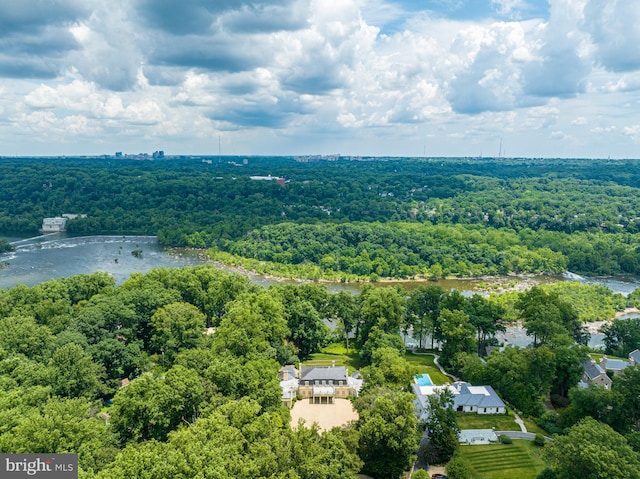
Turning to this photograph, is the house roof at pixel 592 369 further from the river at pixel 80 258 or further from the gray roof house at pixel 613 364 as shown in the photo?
the river at pixel 80 258

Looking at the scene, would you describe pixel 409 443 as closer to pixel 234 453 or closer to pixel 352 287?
pixel 234 453

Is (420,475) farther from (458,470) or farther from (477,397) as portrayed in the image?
(477,397)

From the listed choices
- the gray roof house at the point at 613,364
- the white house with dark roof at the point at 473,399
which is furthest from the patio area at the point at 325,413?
the gray roof house at the point at 613,364

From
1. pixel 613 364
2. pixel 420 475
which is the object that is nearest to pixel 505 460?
pixel 420 475

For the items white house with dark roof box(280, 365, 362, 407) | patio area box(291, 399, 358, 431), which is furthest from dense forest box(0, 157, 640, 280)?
patio area box(291, 399, 358, 431)

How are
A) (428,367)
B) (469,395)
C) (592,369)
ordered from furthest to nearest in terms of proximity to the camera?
(428,367), (592,369), (469,395)
